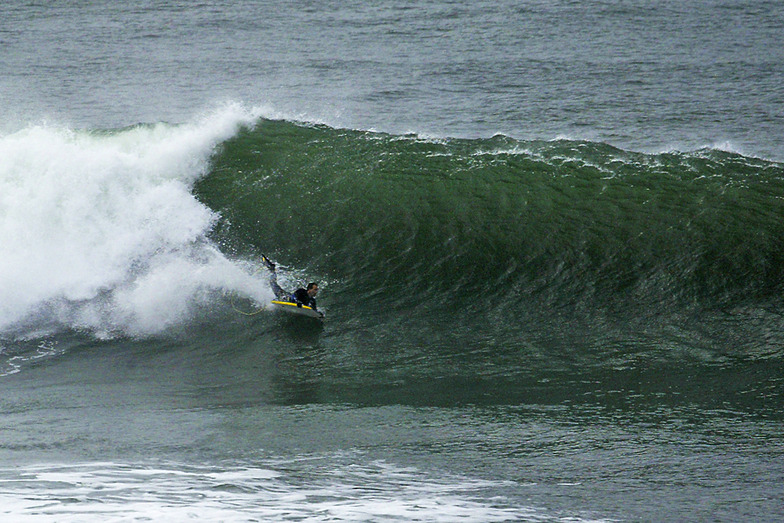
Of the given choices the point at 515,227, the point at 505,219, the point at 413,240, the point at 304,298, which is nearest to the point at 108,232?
the point at 304,298

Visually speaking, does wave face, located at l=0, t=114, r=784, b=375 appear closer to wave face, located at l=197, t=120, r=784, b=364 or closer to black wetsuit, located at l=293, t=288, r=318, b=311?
wave face, located at l=197, t=120, r=784, b=364

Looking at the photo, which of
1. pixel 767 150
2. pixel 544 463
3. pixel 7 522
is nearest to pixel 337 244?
pixel 544 463

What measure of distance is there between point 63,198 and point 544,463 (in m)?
11.8

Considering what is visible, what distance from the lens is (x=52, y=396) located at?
11.1m

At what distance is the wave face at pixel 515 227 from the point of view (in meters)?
13.6

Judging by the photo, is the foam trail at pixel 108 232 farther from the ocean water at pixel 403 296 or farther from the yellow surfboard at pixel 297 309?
the yellow surfboard at pixel 297 309

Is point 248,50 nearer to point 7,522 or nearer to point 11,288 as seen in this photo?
point 11,288

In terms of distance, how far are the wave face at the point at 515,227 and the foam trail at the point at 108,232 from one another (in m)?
0.86

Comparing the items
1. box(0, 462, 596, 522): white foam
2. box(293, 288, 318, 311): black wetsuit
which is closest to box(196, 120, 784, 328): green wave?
box(293, 288, 318, 311): black wetsuit

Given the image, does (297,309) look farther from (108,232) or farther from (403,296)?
(108,232)

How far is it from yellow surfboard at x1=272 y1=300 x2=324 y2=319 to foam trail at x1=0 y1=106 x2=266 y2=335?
23.5 inches

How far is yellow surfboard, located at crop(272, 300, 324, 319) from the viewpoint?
13.4m

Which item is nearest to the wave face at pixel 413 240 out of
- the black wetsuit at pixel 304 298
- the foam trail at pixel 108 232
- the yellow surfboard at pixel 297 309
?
the foam trail at pixel 108 232

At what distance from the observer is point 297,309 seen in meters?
13.5
